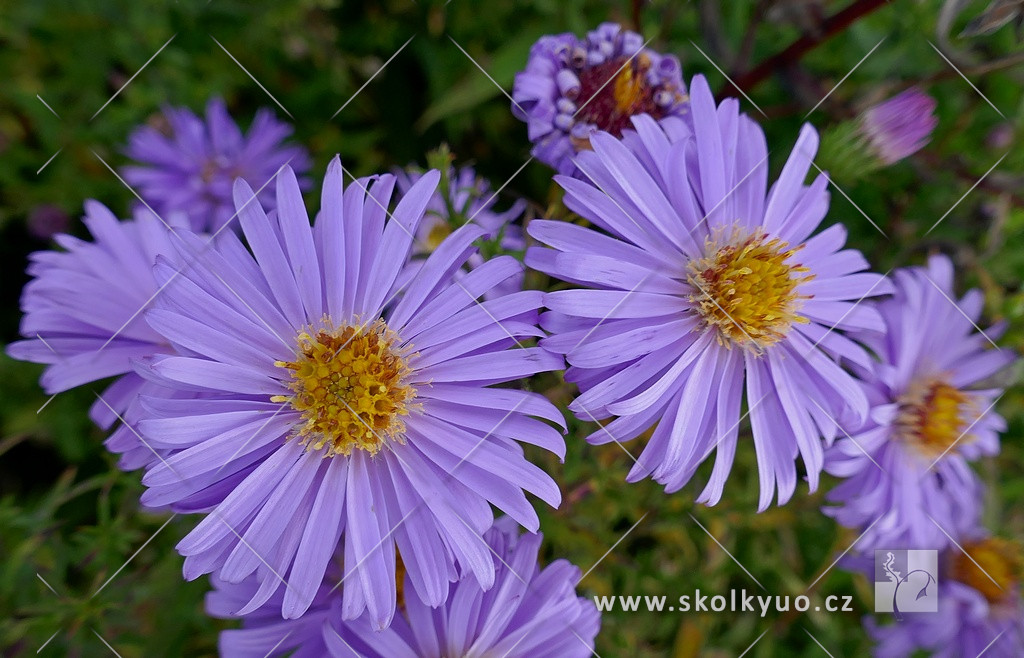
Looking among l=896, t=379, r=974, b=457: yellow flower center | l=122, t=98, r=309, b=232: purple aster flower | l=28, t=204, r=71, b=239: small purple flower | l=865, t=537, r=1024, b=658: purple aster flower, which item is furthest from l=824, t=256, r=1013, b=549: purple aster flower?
l=28, t=204, r=71, b=239: small purple flower

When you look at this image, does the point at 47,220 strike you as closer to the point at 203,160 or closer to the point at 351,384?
the point at 203,160

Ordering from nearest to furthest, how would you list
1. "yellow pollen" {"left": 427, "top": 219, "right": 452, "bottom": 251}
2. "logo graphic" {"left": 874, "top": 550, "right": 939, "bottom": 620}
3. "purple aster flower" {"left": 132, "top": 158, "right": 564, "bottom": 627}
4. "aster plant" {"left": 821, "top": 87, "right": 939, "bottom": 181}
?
"purple aster flower" {"left": 132, "top": 158, "right": 564, "bottom": 627}, "aster plant" {"left": 821, "top": 87, "right": 939, "bottom": 181}, "logo graphic" {"left": 874, "top": 550, "right": 939, "bottom": 620}, "yellow pollen" {"left": 427, "top": 219, "right": 452, "bottom": 251}

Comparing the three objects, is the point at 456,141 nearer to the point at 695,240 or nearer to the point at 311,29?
the point at 311,29

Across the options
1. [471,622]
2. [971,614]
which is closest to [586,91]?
[471,622]

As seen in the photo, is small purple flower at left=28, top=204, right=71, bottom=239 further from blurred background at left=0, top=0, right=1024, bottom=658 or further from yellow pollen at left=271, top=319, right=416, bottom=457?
yellow pollen at left=271, top=319, right=416, bottom=457

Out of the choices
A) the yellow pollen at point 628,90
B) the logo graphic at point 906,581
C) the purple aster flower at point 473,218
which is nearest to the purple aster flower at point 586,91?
the yellow pollen at point 628,90

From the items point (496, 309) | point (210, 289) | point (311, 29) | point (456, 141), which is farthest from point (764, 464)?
point (311, 29)
